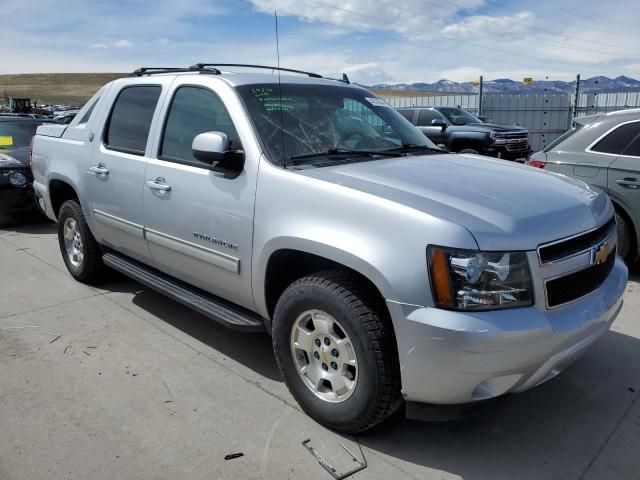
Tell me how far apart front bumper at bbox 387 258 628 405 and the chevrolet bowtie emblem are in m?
0.31

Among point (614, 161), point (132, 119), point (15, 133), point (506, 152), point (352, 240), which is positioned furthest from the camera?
point (506, 152)

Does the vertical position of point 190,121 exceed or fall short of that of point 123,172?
it exceeds it

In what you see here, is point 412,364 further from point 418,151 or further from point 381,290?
point 418,151

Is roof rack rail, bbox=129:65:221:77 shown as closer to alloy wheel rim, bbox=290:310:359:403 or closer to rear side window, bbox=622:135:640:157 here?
alloy wheel rim, bbox=290:310:359:403

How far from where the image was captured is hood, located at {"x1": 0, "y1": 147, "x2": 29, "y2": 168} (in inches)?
313

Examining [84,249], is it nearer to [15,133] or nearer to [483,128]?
[15,133]

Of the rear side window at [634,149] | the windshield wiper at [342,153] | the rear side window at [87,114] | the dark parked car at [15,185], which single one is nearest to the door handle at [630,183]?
the rear side window at [634,149]

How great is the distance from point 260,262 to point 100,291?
9.01 feet

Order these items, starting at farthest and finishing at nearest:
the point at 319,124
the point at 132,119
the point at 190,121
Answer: the point at 132,119
the point at 190,121
the point at 319,124

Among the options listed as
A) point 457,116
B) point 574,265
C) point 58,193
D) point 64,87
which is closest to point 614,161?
point 574,265

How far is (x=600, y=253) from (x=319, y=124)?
5.84 ft

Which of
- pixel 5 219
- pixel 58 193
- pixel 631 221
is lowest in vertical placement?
pixel 5 219

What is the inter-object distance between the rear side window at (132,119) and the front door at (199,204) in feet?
0.89

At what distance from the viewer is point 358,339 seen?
2.49 metres
